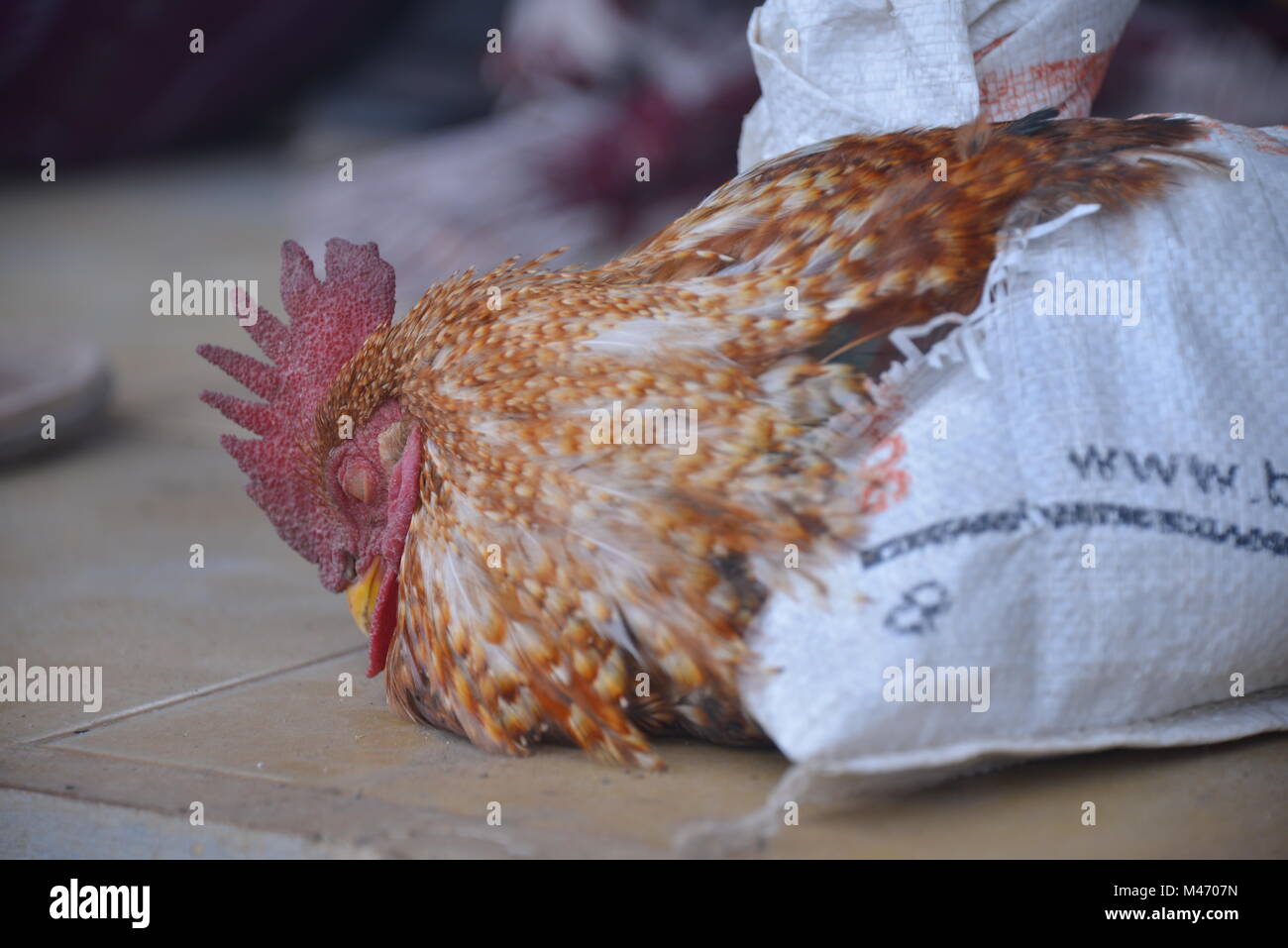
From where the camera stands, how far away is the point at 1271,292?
202cm

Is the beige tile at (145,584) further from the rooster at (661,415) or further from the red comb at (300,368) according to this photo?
the rooster at (661,415)

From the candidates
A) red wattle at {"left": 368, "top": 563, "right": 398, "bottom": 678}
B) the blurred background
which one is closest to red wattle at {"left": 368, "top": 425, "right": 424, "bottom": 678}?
red wattle at {"left": 368, "top": 563, "right": 398, "bottom": 678}

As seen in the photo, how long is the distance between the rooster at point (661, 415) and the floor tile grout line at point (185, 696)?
533mm

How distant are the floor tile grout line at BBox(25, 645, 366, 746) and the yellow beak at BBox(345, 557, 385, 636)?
1.29 ft

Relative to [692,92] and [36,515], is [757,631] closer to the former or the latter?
[36,515]

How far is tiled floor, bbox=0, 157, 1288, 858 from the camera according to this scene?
6.16 ft

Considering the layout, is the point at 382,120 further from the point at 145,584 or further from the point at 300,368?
the point at 300,368

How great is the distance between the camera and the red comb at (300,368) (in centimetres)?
235

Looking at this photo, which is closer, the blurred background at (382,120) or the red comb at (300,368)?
the red comb at (300,368)

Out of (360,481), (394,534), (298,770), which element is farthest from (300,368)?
(298,770)

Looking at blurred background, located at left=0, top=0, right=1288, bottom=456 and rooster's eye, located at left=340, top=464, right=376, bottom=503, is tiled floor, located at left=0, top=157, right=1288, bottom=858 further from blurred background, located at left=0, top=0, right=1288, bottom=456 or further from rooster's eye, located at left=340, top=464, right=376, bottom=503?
blurred background, located at left=0, top=0, right=1288, bottom=456

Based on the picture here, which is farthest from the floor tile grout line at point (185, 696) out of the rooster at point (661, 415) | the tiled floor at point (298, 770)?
the rooster at point (661, 415)

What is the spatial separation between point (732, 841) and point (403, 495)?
0.76 meters

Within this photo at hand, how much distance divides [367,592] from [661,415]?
2.40 feet
